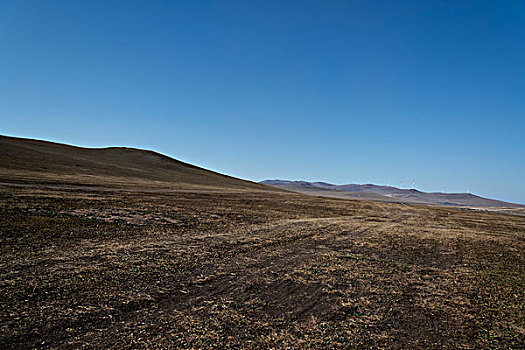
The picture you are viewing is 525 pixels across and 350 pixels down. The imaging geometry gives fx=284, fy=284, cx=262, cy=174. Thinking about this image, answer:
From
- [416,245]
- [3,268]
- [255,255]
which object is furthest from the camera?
[416,245]

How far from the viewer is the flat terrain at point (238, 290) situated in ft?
19.3

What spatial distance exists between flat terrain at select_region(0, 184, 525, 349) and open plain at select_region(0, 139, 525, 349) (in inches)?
1.6

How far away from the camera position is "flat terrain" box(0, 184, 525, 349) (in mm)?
5887

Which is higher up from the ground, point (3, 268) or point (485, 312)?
point (485, 312)

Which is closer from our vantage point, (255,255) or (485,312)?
(485,312)

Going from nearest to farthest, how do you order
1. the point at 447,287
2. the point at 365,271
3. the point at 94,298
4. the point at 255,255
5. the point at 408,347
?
the point at 408,347
the point at 94,298
the point at 447,287
the point at 365,271
the point at 255,255

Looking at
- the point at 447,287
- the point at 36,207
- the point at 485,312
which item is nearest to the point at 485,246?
the point at 447,287

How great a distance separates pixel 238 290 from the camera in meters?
8.32

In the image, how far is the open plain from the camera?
5.89 metres

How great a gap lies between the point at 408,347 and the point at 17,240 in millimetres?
13929

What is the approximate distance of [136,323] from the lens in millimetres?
6102

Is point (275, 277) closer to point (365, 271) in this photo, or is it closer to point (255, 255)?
point (255, 255)

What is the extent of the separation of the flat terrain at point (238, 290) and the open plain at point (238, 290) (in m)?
0.04

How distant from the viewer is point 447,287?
945 cm
